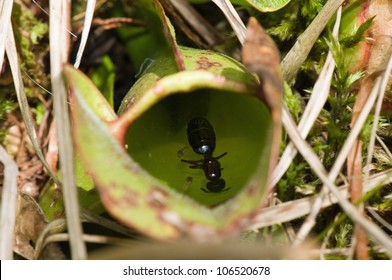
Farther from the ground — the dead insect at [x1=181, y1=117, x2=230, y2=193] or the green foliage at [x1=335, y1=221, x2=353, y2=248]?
the dead insect at [x1=181, y1=117, x2=230, y2=193]

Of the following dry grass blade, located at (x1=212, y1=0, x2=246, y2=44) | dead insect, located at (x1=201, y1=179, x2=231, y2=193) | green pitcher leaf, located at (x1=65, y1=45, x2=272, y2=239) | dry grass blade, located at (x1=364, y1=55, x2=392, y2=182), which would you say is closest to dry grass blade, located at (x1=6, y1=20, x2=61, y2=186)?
green pitcher leaf, located at (x1=65, y1=45, x2=272, y2=239)

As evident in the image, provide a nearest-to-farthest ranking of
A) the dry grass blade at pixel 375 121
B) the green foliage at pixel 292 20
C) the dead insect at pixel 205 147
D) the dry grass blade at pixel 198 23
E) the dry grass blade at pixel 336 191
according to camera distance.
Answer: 1. the dry grass blade at pixel 336 191
2. the dry grass blade at pixel 375 121
3. the dead insect at pixel 205 147
4. the green foliage at pixel 292 20
5. the dry grass blade at pixel 198 23

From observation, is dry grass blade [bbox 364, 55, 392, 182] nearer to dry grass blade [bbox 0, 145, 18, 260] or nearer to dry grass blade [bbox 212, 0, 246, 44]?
dry grass blade [bbox 212, 0, 246, 44]

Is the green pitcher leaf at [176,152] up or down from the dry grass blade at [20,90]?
down

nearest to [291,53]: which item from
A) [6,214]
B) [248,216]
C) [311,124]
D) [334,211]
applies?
[311,124]

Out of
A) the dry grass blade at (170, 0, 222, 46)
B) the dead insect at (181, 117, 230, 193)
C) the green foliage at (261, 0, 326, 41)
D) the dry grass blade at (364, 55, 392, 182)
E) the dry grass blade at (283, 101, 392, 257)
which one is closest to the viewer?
the dry grass blade at (283, 101, 392, 257)

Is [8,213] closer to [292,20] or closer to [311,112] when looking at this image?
[311,112]

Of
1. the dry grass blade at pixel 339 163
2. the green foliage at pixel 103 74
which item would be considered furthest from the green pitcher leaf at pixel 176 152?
the green foliage at pixel 103 74

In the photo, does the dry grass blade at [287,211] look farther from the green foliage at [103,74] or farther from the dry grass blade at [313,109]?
the green foliage at [103,74]
